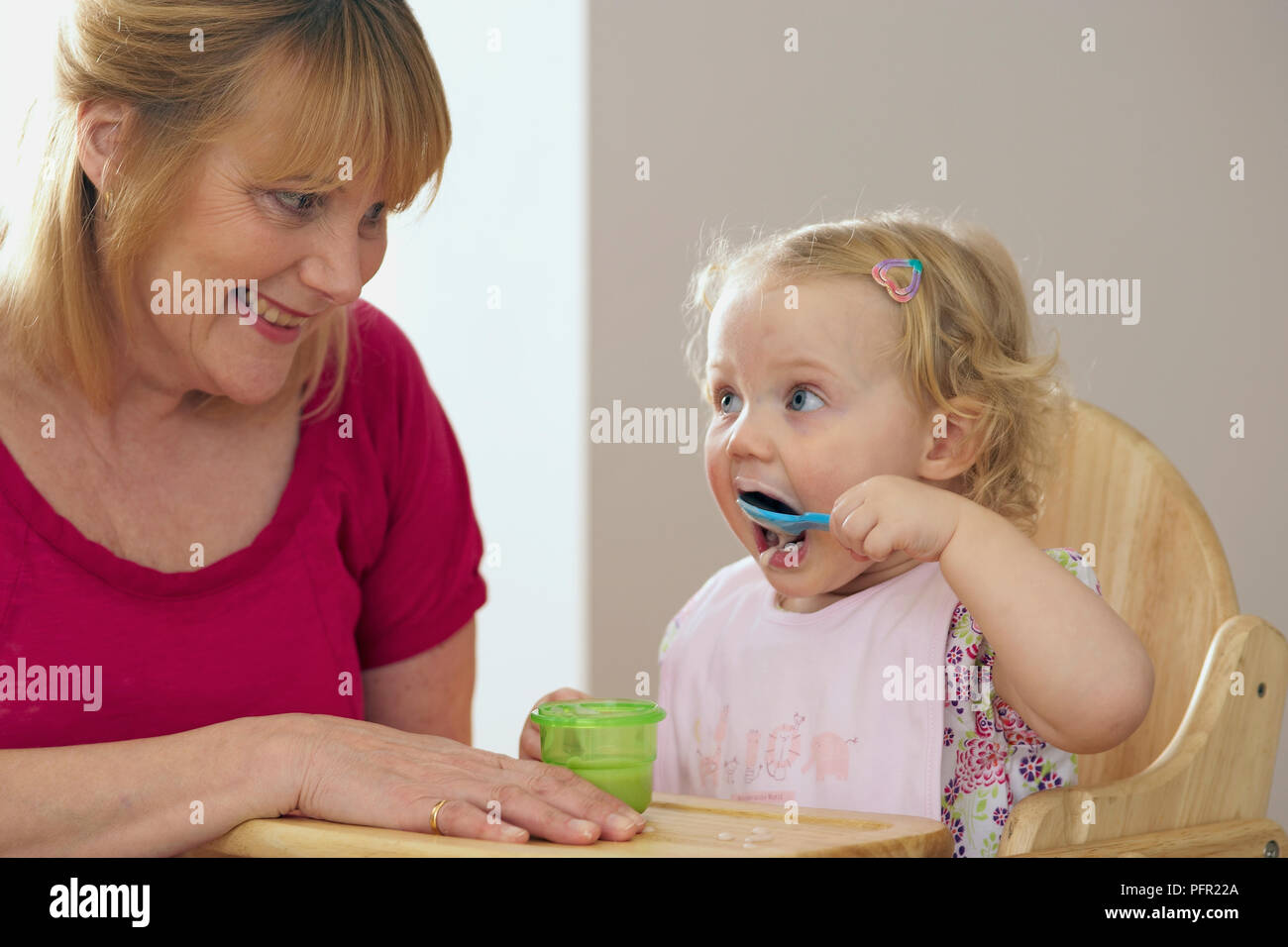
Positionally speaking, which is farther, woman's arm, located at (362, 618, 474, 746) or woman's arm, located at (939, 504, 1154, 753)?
woman's arm, located at (362, 618, 474, 746)

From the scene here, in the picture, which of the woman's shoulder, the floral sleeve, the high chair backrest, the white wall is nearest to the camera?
the floral sleeve

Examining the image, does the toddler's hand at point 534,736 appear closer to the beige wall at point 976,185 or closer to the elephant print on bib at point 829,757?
the elephant print on bib at point 829,757

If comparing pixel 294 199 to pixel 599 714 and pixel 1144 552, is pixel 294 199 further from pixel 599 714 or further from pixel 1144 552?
pixel 1144 552

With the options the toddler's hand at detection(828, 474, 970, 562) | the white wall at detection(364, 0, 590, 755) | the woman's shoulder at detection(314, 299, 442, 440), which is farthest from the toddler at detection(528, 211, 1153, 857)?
the white wall at detection(364, 0, 590, 755)

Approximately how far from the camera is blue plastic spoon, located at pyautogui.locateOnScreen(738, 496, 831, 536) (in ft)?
3.78

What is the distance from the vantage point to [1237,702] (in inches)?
42.9

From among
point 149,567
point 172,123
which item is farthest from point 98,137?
point 149,567

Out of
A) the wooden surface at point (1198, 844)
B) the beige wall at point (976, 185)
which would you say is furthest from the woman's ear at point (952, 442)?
the beige wall at point (976, 185)

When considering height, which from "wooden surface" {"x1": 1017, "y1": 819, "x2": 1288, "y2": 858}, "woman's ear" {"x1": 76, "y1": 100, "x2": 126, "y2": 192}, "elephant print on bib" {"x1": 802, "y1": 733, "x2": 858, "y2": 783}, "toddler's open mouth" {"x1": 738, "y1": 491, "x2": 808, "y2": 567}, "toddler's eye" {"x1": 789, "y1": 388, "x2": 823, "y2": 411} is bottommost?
"wooden surface" {"x1": 1017, "y1": 819, "x2": 1288, "y2": 858}

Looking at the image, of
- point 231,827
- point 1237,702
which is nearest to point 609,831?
point 231,827

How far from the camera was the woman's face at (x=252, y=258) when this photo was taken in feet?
3.89

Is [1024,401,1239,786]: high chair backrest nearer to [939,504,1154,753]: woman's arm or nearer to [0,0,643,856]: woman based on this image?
[939,504,1154,753]: woman's arm

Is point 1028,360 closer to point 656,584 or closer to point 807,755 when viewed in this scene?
point 807,755

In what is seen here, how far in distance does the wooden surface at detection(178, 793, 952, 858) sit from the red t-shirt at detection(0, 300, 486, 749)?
0.37 meters
